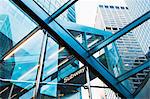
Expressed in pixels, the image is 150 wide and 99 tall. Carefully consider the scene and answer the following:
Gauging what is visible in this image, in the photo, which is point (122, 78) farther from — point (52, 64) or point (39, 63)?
point (39, 63)

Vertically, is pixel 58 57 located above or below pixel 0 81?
above

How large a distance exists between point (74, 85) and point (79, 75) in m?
0.29

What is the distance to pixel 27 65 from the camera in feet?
14.5

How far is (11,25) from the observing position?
15.3 feet

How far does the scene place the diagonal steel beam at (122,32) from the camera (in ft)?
14.4

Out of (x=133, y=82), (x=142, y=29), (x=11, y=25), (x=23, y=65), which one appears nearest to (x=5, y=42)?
(x=11, y=25)

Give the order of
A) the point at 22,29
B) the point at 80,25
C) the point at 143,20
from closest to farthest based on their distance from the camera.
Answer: the point at 143,20 < the point at 22,29 < the point at 80,25

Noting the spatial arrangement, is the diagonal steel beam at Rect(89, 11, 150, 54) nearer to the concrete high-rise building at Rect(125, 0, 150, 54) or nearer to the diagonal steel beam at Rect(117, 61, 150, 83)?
the concrete high-rise building at Rect(125, 0, 150, 54)

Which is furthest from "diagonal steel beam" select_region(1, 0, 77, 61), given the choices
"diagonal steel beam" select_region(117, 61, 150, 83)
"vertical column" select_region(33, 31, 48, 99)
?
"diagonal steel beam" select_region(117, 61, 150, 83)

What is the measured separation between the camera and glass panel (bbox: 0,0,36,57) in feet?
14.7

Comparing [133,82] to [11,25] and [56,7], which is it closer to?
[56,7]

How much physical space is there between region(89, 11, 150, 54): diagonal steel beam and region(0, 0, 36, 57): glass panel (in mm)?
1582

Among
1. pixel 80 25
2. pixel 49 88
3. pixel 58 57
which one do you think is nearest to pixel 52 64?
pixel 58 57

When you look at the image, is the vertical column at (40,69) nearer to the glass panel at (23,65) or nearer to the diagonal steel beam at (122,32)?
the glass panel at (23,65)
